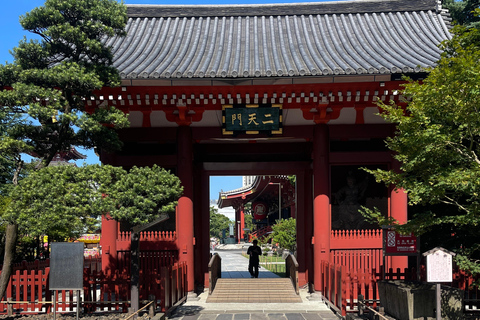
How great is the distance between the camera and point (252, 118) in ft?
43.8

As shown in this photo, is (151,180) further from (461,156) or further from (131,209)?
(461,156)

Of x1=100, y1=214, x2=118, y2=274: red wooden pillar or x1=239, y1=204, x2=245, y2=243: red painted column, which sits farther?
x1=239, y1=204, x2=245, y2=243: red painted column

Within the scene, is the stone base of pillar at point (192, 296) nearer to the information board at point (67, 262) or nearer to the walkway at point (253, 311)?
the walkway at point (253, 311)

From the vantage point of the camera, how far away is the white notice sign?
805cm

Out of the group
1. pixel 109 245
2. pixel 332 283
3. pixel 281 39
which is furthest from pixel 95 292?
pixel 281 39

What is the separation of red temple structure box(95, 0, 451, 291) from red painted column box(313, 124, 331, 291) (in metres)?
0.03

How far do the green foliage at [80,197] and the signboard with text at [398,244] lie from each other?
16.1 feet

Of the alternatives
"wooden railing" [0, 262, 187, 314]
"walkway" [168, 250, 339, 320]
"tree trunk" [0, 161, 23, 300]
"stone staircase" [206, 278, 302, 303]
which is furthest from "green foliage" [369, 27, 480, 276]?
"tree trunk" [0, 161, 23, 300]

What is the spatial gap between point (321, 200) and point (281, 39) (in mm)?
5881

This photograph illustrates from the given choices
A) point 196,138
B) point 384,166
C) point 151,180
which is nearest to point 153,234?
point 196,138

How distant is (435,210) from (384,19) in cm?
881

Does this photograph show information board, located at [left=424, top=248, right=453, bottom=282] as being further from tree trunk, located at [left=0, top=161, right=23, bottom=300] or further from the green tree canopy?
tree trunk, located at [left=0, top=161, right=23, bottom=300]

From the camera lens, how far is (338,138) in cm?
1468

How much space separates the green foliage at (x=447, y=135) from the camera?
796 centimetres
